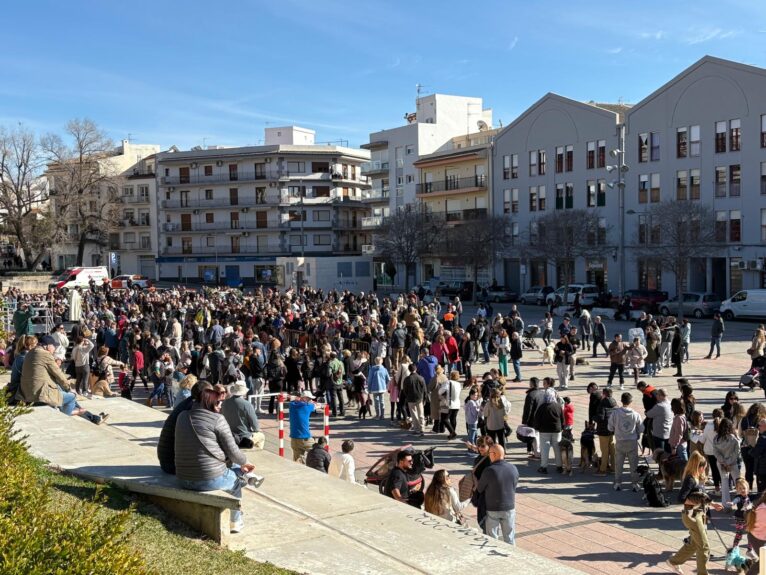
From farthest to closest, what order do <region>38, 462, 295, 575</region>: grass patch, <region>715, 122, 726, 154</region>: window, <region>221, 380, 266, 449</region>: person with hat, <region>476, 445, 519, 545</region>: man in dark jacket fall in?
<region>715, 122, 726, 154</region>: window → <region>221, 380, 266, 449</region>: person with hat → <region>476, 445, 519, 545</region>: man in dark jacket → <region>38, 462, 295, 575</region>: grass patch

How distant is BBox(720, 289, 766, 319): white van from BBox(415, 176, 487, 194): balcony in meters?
25.3

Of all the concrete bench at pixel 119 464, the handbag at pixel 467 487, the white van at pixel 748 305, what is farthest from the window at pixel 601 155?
the handbag at pixel 467 487

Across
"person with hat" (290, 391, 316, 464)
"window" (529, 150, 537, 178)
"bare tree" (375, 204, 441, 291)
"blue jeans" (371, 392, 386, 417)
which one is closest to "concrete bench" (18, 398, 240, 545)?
"person with hat" (290, 391, 316, 464)

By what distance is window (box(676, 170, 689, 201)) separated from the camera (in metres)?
47.3

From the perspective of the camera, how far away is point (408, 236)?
60094 mm

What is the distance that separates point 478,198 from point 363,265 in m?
10.2

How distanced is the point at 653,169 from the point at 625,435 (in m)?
39.9

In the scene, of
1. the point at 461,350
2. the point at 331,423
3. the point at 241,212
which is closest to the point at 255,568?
the point at 331,423

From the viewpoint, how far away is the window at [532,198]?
56.9 meters

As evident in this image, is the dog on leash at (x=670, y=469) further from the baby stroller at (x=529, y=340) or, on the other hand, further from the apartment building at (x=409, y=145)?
the apartment building at (x=409, y=145)

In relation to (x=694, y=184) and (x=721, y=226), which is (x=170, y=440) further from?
(x=694, y=184)

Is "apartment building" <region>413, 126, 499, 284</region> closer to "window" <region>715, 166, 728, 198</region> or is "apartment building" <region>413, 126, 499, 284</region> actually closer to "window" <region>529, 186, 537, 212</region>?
"window" <region>529, 186, 537, 212</region>

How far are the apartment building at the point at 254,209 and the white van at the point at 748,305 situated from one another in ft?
139

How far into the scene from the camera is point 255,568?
23.1 ft
